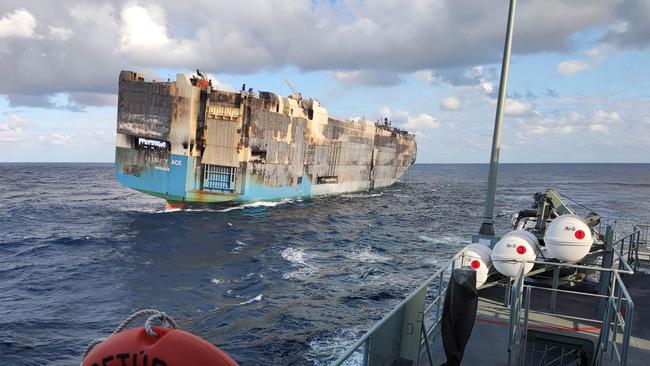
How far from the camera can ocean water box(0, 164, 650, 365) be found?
1438 cm

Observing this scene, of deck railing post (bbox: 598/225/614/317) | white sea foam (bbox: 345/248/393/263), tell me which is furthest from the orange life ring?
white sea foam (bbox: 345/248/393/263)

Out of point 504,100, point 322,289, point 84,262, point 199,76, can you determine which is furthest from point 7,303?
point 199,76

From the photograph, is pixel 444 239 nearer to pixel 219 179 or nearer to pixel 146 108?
pixel 219 179

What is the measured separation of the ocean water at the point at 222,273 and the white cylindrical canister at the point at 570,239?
18.0 feet

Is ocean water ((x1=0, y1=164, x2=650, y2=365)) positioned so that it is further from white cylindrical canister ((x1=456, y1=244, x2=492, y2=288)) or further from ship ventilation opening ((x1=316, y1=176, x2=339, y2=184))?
ship ventilation opening ((x1=316, y1=176, x2=339, y2=184))

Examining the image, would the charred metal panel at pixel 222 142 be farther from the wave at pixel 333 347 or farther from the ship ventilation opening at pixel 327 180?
the wave at pixel 333 347

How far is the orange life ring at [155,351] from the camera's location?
3.33m

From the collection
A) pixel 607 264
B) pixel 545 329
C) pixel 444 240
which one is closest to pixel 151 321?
pixel 545 329

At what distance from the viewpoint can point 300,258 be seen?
25172 millimetres

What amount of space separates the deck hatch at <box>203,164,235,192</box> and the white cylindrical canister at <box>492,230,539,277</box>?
104ft

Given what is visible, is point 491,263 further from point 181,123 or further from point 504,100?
point 181,123

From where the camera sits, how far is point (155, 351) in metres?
3.33

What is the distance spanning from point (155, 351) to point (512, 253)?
322 inches

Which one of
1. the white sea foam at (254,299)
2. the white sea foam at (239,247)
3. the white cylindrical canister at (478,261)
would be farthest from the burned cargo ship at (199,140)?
the white cylindrical canister at (478,261)
